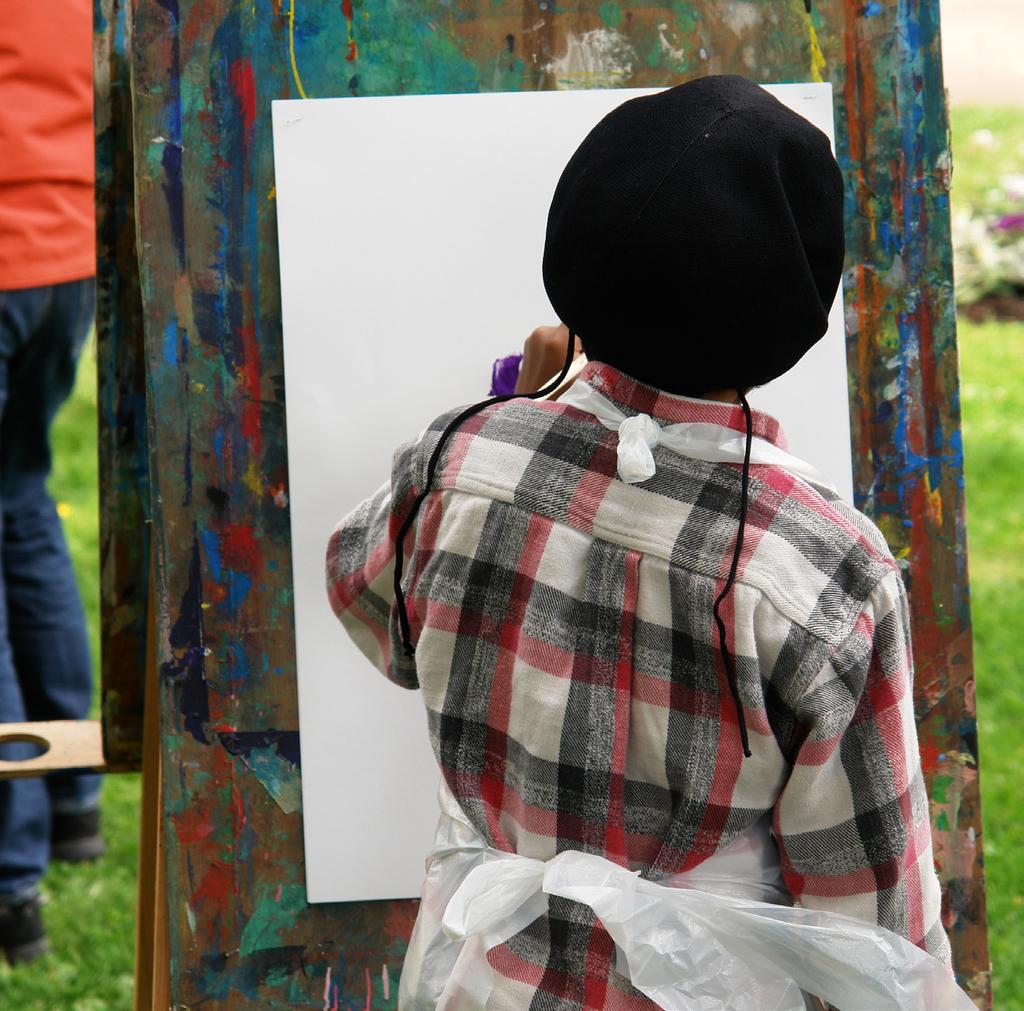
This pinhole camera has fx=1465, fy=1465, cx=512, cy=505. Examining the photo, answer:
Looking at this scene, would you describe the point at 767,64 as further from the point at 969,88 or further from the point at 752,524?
the point at 969,88

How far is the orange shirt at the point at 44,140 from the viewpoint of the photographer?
2383 millimetres

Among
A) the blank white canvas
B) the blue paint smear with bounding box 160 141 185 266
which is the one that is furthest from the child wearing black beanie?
the blue paint smear with bounding box 160 141 185 266

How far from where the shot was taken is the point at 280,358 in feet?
5.48

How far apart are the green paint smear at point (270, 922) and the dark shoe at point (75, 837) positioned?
1.34 metres

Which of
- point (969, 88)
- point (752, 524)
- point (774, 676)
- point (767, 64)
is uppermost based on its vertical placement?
point (969, 88)

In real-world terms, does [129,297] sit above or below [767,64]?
below

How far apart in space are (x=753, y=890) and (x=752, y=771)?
154mm

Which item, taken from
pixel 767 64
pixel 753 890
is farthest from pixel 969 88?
pixel 753 890

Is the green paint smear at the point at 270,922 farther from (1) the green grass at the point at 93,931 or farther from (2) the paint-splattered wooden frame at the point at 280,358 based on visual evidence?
(1) the green grass at the point at 93,931

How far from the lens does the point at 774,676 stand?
1127 mm

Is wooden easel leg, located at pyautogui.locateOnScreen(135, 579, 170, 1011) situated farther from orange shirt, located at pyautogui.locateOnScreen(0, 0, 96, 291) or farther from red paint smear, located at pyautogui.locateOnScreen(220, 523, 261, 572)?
orange shirt, located at pyautogui.locateOnScreen(0, 0, 96, 291)

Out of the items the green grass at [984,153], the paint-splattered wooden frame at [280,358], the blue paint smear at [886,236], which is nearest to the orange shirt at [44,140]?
the paint-splattered wooden frame at [280,358]

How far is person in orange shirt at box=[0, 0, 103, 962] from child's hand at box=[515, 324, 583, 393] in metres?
1.35

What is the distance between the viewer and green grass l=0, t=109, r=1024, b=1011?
2592mm
